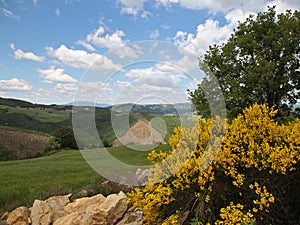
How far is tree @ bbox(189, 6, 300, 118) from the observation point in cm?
1205

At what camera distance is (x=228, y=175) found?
13.9 ft

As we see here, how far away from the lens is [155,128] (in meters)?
7.96

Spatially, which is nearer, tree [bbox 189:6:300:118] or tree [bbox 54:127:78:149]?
tree [bbox 189:6:300:118]

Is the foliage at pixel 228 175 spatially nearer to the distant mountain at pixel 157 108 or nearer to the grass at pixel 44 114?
the distant mountain at pixel 157 108

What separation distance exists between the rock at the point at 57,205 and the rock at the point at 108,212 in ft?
4.31

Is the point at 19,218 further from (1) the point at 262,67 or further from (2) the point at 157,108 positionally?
(1) the point at 262,67

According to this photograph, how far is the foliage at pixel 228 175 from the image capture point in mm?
3879

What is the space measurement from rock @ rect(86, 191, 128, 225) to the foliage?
5.64 feet

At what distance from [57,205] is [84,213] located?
1505 mm

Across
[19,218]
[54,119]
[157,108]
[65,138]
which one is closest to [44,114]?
[54,119]

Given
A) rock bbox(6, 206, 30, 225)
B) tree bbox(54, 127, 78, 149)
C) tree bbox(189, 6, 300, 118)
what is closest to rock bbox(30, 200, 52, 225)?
rock bbox(6, 206, 30, 225)

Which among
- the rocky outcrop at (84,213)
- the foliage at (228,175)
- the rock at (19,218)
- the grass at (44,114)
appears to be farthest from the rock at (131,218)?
the grass at (44,114)

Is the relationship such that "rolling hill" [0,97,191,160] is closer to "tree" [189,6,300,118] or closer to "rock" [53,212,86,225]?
"rock" [53,212,86,225]

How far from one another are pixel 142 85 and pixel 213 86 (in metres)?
6.93
